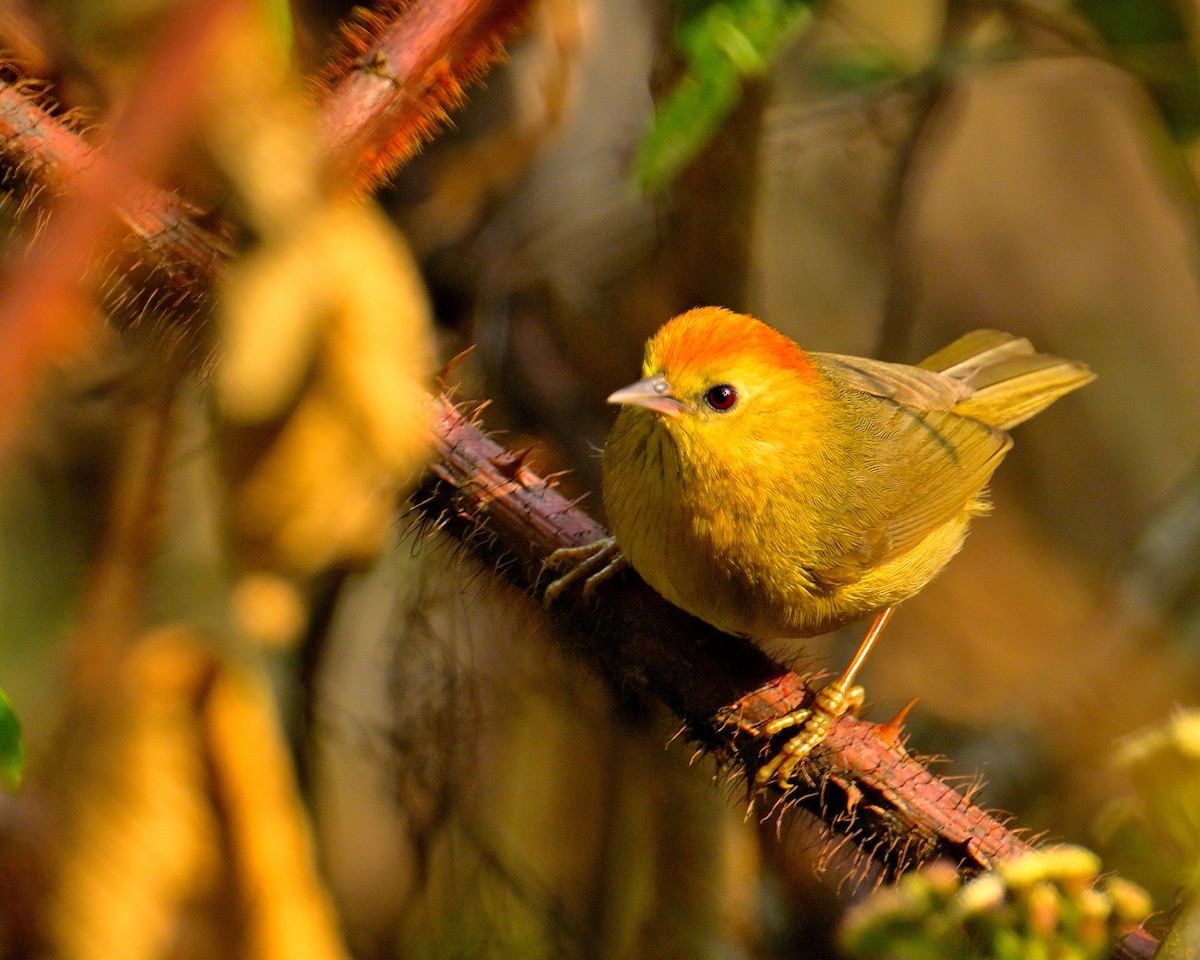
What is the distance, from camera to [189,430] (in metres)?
3.04

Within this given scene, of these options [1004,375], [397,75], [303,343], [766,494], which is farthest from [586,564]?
[1004,375]

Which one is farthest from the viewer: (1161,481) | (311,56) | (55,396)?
(1161,481)

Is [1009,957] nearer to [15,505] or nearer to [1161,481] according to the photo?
[15,505]

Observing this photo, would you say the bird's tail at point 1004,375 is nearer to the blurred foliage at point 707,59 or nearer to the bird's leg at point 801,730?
the bird's leg at point 801,730

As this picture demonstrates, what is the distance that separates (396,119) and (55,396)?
1.58 m

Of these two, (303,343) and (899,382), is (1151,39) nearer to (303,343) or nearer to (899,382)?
(899,382)

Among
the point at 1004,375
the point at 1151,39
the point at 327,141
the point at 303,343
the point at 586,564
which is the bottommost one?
the point at 1004,375

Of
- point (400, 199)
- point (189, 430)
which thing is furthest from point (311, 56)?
point (189, 430)

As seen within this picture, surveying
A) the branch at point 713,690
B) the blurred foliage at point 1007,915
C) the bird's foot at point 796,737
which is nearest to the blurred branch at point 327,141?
the branch at point 713,690

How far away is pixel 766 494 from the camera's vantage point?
2482 mm

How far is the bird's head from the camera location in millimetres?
2295

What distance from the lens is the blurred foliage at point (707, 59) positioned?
1.75 m

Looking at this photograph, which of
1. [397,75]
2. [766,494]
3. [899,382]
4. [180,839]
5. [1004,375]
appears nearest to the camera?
[397,75]

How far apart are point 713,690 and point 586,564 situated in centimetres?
36
